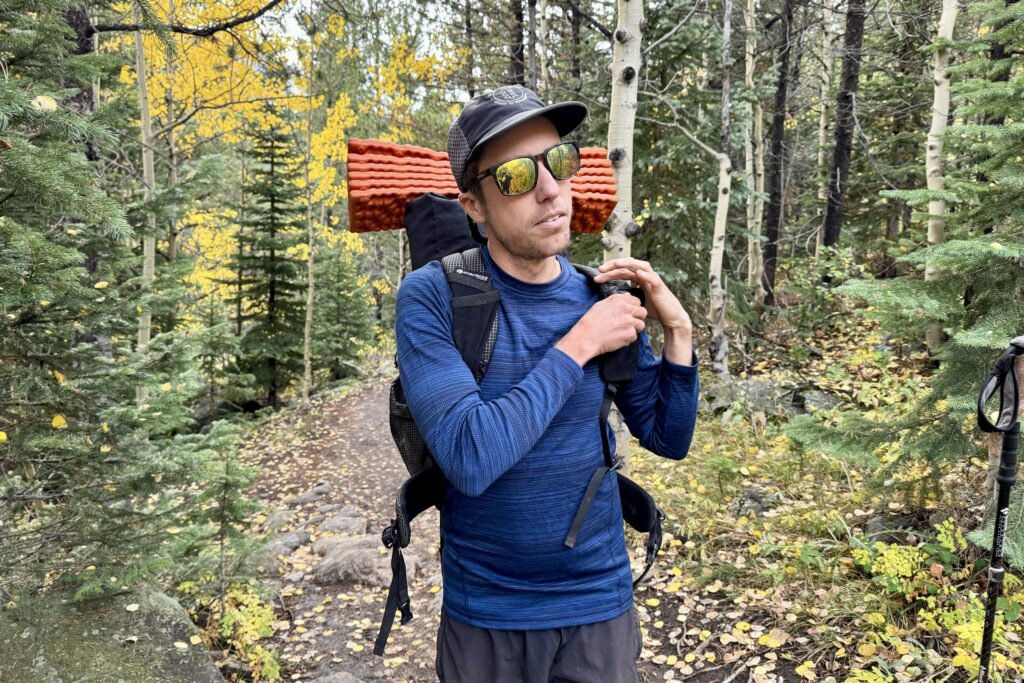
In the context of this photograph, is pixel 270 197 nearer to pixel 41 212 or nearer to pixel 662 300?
pixel 41 212

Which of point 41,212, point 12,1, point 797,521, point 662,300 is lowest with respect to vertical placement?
point 797,521

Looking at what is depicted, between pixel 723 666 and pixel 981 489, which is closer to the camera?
pixel 723 666

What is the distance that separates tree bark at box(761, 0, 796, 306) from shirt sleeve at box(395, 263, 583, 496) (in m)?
11.6

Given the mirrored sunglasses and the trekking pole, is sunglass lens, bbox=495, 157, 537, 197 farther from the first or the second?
the trekking pole

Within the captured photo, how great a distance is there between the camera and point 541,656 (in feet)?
5.28

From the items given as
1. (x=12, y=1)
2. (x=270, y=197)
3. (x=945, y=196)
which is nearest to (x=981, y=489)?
(x=945, y=196)

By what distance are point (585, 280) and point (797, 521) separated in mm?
4052

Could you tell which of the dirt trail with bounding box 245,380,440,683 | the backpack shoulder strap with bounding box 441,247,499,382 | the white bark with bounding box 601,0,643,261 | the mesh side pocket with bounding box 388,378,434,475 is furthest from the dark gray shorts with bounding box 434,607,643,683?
the white bark with bounding box 601,0,643,261

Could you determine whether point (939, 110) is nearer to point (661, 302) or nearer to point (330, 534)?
point (661, 302)

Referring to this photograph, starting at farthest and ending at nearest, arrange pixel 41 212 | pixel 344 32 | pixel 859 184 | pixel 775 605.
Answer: pixel 859 184 < pixel 344 32 < pixel 775 605 < pixel 41 212

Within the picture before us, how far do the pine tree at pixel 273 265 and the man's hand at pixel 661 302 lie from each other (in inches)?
496

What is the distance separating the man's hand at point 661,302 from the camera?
168cm

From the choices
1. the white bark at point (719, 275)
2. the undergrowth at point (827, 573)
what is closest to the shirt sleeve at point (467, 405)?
the undergrowth at point (827, 573)

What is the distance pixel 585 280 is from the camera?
6.13ft
